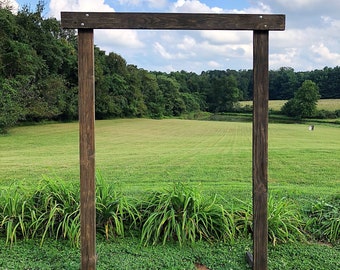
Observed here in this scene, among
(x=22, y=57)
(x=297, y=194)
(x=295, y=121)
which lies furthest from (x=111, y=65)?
(x=297, y=194)

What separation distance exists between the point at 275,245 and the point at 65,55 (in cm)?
3935

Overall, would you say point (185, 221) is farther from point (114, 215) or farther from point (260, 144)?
point (260, 144)

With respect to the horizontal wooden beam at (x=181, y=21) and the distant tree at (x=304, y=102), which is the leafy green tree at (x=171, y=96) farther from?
the horizontal wooden beam at (x=181, y=21)

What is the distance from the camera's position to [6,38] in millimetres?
30094

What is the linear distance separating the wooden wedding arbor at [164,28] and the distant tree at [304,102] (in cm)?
4284

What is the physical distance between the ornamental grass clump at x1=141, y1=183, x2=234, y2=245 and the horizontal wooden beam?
167cm

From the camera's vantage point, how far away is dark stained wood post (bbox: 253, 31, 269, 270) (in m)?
2.80

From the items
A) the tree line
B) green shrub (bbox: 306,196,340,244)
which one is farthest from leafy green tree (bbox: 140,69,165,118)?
green shrub (bbox: 306,196,340,244)

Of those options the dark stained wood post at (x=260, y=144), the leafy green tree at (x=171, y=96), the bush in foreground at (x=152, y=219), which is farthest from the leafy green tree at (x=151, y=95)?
→ the dark stained wood post at (x=260, y=144)

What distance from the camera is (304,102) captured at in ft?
148

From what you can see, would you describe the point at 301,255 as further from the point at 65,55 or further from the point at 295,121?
the point at 295,121

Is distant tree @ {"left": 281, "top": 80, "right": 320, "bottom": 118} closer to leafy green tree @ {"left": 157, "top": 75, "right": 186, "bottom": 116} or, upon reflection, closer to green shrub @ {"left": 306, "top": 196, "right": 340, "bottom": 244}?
leafy green tree @ {"left": 157, "top": 75, "right": 186, "bottom": 116}

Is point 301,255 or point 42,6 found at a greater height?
point 42,6

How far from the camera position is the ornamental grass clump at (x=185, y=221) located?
11.0ft
